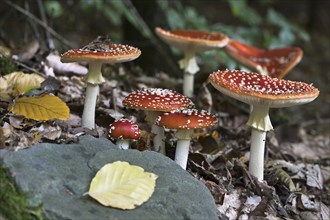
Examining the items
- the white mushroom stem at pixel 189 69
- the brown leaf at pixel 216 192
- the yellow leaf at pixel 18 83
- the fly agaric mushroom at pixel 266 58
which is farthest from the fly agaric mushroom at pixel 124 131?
the fly agaric mushroom at pixel 266 58

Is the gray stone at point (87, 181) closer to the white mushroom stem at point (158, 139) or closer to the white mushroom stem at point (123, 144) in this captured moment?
the white mushroom stem at point (123, 144)

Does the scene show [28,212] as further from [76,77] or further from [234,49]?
[234,49]

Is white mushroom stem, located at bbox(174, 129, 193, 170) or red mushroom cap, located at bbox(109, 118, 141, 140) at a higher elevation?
red mushroom cap, located at bbox(109, 118, 141, 140)

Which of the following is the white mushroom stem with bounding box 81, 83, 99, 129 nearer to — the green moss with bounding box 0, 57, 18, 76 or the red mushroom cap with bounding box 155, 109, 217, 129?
the red mushroom cap with bounding box 155, 109, 217, 129

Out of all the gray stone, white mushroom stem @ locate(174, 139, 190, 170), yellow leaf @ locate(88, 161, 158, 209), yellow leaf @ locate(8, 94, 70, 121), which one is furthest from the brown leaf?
yellow leaf @ locate(8, 94, 70, 121)

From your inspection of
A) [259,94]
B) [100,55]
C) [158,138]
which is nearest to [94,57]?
[100,55]
